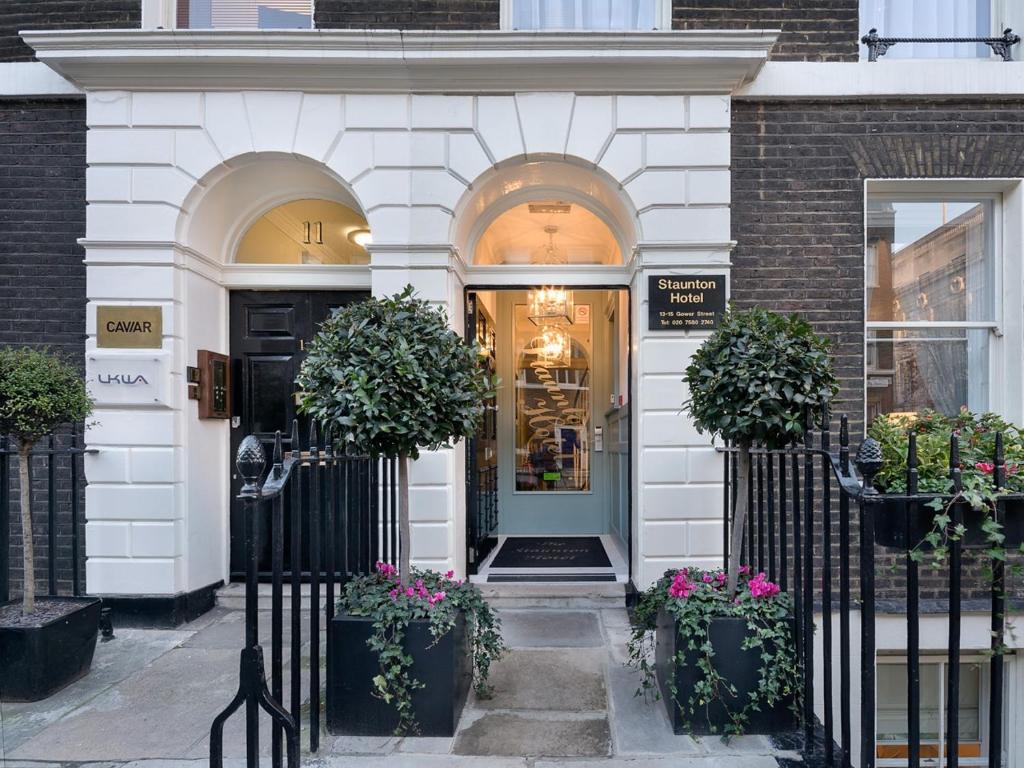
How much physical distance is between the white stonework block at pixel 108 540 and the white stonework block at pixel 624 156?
4946 mm

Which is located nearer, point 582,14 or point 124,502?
point 124,502

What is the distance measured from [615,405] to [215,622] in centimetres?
470

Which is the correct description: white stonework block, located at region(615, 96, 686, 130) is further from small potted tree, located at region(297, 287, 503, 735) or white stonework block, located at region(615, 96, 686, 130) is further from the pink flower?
the pink flower

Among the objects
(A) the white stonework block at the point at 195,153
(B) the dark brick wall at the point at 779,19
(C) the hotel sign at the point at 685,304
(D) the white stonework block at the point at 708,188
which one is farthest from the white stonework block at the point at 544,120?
(A) the white stonework block at the point at 195,153

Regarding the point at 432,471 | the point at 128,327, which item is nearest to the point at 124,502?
the point at 128,327

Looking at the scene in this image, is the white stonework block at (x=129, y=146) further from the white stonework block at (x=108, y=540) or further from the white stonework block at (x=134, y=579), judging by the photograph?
the white stonework block at (x=134, y=579)

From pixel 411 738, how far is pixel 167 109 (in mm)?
5097

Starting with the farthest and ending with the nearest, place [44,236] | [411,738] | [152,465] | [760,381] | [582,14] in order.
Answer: [582,14]
[44,236]
[152,465]
[411,738]
[760,381]

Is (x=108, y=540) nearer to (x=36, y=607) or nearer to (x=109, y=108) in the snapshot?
(x=36, y=607)

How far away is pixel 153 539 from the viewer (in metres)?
5.00

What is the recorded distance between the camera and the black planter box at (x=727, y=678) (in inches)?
119

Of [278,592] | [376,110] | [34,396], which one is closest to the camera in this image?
[278,592]

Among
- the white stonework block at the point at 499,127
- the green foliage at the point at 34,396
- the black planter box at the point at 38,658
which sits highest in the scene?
the white stonework block at the point at 499,127

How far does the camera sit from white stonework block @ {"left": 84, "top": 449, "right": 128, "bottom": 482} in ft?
16.3
